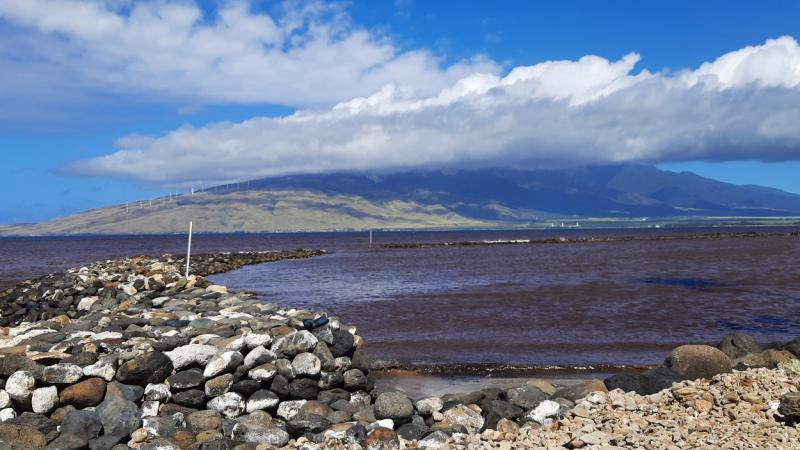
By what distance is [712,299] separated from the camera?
2741cm

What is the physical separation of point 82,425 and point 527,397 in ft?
21.3

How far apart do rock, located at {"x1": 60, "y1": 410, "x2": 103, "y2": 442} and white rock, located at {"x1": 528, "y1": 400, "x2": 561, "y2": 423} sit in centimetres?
607

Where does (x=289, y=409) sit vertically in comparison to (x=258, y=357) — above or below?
below

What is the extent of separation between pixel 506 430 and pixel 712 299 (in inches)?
836

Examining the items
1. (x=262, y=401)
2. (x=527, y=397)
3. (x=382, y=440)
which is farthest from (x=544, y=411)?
(x=262, y=401)

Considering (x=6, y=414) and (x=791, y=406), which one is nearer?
(x=791, y=406)

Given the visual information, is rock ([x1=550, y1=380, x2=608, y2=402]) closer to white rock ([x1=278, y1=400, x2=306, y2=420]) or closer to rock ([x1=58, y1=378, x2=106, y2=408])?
white rock ([x1=278, y1=400, x2=306, y2=420])

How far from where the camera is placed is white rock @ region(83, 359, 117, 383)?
10477 mm

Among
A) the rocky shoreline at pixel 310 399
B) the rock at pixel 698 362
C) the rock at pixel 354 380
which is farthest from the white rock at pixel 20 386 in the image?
the rock at pixel 698 362

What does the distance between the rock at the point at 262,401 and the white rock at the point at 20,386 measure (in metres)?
3.16

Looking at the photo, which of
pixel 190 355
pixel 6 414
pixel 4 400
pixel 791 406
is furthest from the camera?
pixel 190 355

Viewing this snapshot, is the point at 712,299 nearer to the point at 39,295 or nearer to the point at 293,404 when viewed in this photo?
the point at 293,404

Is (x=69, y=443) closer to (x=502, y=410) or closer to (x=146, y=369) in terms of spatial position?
(x=146, y=369)

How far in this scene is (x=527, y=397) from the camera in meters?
10.7
